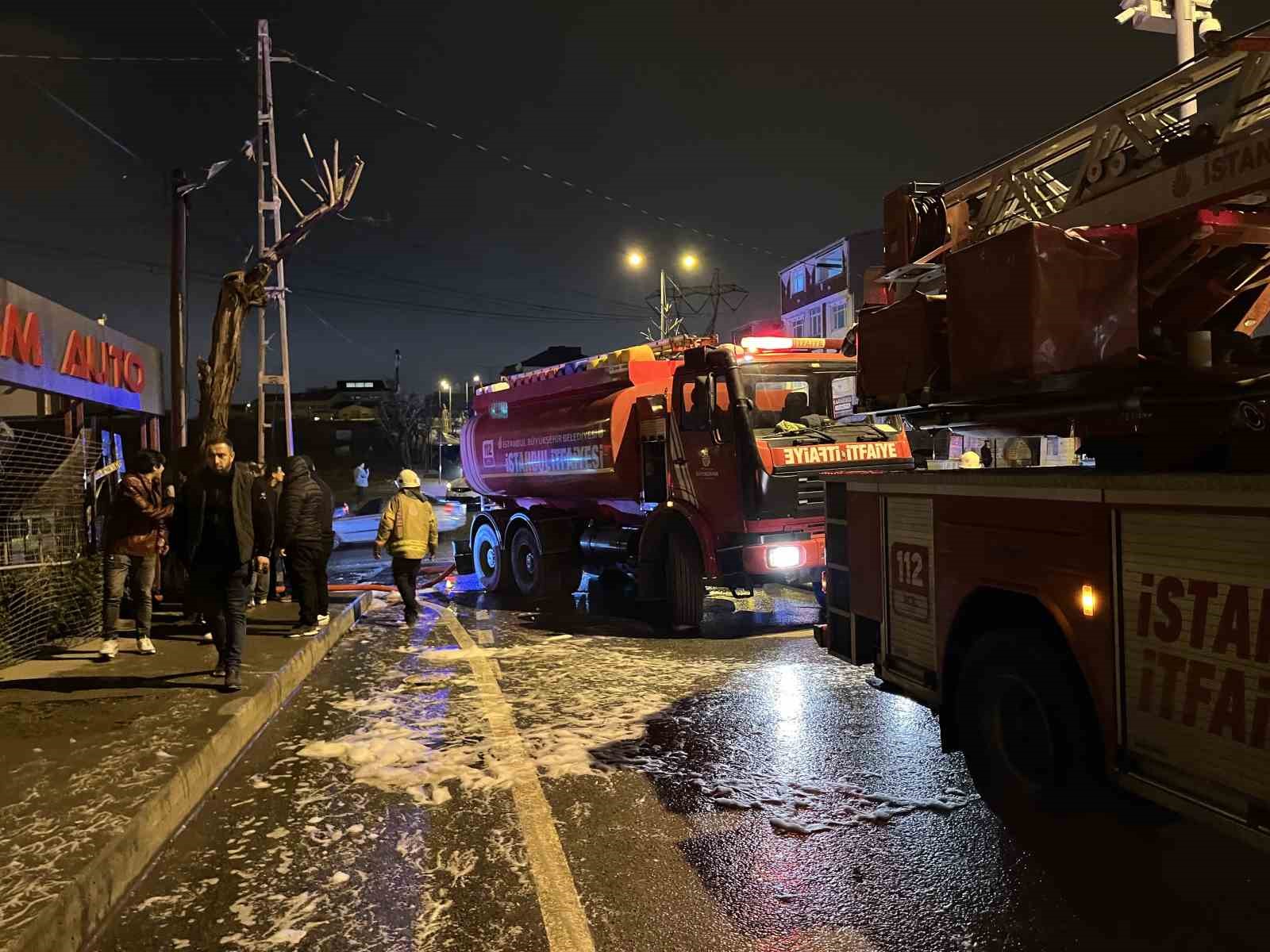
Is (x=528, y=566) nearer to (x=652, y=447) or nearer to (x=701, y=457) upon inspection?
(x=652, y=447)

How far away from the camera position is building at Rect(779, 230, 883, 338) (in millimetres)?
49125

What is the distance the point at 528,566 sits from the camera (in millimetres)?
12914

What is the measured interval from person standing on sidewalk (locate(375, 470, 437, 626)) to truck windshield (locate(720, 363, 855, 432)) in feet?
12.5

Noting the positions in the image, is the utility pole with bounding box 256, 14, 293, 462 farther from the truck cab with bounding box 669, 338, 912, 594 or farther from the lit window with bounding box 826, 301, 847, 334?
the lit window with bounding box 826, 301, 847, 334

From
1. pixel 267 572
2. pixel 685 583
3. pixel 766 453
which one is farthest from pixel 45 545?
pixel 766 453

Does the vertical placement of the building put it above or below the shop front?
above

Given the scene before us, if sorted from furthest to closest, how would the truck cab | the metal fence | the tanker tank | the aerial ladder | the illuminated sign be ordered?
1. the tanker tank
2. the truck cab
3. the illuminated sign
4. the metal fence
5. the aerial ladder

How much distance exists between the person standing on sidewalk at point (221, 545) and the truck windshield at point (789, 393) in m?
4.68

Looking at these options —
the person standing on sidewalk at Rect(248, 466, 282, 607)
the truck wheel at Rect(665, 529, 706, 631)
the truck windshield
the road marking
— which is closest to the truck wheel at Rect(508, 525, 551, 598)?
the truck wheel at Rect(665, 529, 706, 631)

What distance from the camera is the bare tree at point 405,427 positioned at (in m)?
60.8

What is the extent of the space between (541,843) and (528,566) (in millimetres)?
8927

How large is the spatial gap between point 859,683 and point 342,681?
4.37 metres

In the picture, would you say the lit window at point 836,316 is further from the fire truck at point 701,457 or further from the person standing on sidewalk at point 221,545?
the person standing on sidewalk at point 221,545

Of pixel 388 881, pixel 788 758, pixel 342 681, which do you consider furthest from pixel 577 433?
pixel 388 881
